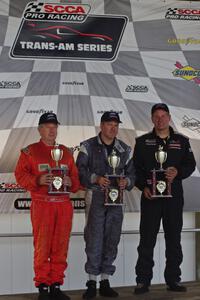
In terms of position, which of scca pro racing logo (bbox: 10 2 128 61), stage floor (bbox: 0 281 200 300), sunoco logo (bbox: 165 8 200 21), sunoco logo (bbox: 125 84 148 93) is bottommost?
stage floor (bbox: 0 281 200 300)

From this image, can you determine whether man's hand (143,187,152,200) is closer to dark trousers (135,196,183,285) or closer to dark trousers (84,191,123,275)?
dark trousers (135,196,183,285)

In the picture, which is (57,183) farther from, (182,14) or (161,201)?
(182,14)

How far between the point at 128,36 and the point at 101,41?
23 centimetres

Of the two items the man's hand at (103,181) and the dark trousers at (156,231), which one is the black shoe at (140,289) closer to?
the dark trousers at (156,231)

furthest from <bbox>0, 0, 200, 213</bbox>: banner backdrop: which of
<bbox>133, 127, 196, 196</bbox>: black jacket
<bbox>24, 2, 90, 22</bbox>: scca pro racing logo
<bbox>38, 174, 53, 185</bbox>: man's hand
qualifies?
<bbox>38, 174, 53, 185</bbox>: man's hand

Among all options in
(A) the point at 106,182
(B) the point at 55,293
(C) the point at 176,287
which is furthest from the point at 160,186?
(B) the point at 55,293

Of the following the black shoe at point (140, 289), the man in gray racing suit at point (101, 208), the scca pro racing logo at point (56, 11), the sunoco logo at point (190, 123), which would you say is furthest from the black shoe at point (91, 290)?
the scca pro racing logo at point (56, 11)

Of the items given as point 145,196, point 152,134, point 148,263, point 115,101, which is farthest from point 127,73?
point 148,263

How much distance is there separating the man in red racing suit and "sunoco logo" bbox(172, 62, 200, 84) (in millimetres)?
1397

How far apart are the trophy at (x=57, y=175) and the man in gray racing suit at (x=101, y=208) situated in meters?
0.18

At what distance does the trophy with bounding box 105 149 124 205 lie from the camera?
121 inches

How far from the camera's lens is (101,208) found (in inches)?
124

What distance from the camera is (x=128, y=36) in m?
3.96

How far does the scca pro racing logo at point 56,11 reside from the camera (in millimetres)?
3787
